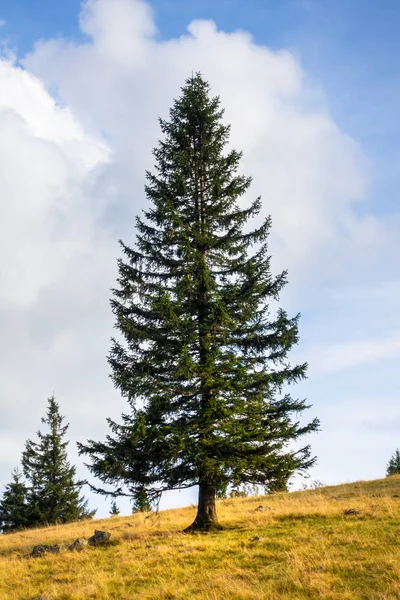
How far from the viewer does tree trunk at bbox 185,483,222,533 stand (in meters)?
14.9

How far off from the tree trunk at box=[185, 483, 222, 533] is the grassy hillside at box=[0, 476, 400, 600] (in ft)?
1.86

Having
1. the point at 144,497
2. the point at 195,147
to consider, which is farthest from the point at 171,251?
the point at 144,497

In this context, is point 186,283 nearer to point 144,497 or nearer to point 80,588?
point 144,497

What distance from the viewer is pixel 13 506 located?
38250 millimetres

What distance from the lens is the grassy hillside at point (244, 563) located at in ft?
27.3

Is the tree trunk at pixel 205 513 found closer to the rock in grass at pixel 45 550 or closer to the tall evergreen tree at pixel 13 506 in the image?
the rock in grass at pixel 45 550

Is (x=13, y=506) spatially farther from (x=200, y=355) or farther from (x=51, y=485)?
(x=200, y=355)

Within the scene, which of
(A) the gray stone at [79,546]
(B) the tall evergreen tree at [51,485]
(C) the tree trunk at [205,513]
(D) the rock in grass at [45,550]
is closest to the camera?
(A) the gray stone at [79,546]

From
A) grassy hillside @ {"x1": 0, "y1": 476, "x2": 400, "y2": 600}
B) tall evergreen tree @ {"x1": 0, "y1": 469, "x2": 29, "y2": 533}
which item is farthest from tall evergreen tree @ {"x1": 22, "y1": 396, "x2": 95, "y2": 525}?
grassy hillside @ {"x1": 0, "y1": 476, "x2": 400, "y2": 600}

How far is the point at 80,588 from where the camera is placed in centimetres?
984

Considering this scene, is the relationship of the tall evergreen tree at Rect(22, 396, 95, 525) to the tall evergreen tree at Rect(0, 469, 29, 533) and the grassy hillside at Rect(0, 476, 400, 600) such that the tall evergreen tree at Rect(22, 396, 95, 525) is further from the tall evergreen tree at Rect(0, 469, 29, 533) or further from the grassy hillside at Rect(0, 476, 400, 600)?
the grassy hillside at Rect(0, 476, 400, 600)

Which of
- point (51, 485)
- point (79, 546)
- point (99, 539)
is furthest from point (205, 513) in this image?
point (51, 485)

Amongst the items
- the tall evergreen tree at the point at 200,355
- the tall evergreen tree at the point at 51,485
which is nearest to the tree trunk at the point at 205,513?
the tall evergreen tree at the point at 200,355

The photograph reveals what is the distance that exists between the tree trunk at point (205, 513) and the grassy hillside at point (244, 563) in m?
0.57
